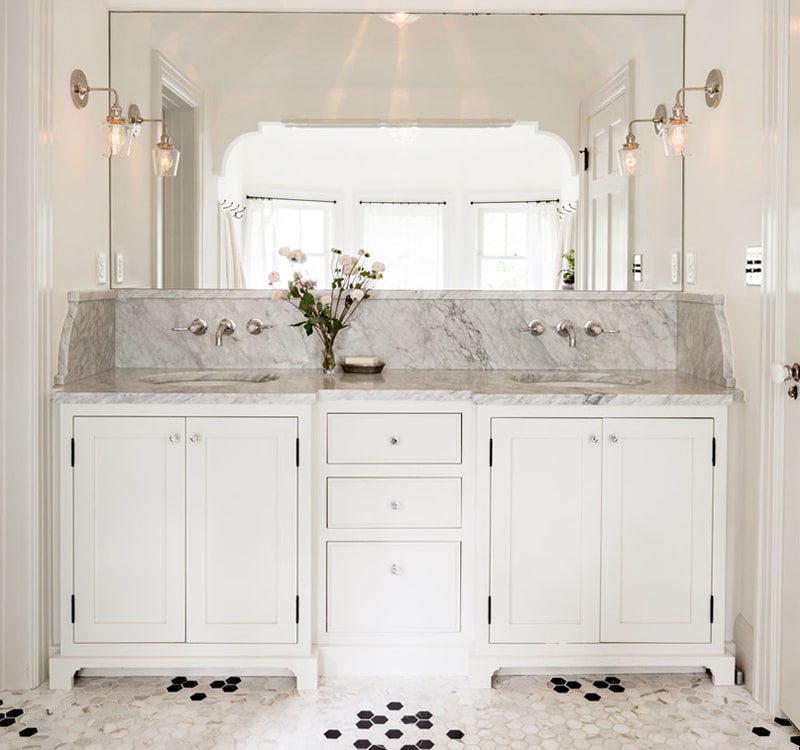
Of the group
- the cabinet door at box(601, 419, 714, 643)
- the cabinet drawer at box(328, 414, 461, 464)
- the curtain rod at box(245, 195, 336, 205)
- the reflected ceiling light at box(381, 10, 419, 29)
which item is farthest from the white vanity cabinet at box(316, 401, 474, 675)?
the reflected ceiling light at box(381, 10, 419, 29)

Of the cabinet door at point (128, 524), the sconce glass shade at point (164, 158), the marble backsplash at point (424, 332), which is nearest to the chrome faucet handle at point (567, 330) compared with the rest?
the marble backsplash at point (424, 332)

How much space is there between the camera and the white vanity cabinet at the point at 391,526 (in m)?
2.63

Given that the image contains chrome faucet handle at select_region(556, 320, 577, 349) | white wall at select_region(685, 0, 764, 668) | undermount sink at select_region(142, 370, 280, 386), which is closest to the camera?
white wall at select_region(685, 0, 764, 668)

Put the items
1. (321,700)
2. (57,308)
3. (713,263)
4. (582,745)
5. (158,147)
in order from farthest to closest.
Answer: (158,147)
(713,263)
(57,308)
(321,700)
(582,745)

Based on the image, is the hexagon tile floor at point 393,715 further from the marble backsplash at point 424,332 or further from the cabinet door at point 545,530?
the marble backsplash at point 424,332

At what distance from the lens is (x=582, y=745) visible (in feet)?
7.61

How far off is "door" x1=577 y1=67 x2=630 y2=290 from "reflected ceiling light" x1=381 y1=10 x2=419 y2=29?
2.20 feet

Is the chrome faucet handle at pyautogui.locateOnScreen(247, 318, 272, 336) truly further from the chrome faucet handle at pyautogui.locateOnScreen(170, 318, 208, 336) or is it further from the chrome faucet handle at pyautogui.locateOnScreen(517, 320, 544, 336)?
the chrome faucet handle at pyautogui.locateOnScreen(517, 320, 544, 336)

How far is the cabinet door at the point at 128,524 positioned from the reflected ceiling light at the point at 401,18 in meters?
1.61

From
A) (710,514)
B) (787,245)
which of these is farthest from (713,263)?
(710,514)

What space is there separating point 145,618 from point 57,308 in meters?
0.95

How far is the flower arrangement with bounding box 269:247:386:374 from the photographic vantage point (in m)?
3.06

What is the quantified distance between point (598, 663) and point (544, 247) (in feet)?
4.63

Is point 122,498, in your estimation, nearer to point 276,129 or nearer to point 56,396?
point 56,396
